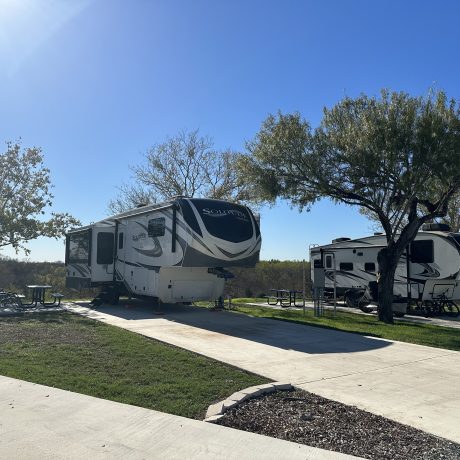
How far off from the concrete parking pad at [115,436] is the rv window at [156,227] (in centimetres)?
913

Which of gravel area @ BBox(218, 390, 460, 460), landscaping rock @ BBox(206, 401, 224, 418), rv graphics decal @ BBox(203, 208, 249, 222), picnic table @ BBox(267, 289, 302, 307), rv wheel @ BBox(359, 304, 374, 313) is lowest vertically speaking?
gravel area @ BBox(218, 390, 460, 460)

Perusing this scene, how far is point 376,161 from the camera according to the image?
44.1ft

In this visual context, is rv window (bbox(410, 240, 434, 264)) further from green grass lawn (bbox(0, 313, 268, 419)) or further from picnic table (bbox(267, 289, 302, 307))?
green grass lawn (bbox(0, 313, 268, 419))

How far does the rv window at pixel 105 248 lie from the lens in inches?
679

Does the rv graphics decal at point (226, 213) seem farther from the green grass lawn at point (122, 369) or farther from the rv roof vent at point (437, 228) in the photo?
the rv roof vent at point (437, 228)

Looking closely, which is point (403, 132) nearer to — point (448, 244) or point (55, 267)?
point (448, 244)

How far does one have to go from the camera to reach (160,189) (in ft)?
94.6

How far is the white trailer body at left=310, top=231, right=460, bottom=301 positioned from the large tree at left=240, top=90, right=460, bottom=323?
8.26 ft

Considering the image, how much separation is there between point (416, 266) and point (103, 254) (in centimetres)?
1118

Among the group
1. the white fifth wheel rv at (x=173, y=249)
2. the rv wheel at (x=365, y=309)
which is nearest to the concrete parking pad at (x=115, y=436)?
the white fifth wheel rv at (x=173, y=249)

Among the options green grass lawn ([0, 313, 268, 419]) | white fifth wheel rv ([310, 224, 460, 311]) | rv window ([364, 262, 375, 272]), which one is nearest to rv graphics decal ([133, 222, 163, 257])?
green grass lawn ([0, 313, 268, 419])

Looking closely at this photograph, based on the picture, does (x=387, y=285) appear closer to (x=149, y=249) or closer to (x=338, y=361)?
(x=149, y=249)

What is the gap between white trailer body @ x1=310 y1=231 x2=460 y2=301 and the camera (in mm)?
17188

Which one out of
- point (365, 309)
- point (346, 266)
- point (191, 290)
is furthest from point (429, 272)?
point (191, 290)
